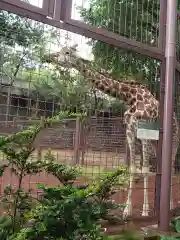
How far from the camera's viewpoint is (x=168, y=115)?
3.74 m

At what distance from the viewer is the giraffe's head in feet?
10.8

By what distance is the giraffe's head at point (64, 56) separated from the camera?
329cm

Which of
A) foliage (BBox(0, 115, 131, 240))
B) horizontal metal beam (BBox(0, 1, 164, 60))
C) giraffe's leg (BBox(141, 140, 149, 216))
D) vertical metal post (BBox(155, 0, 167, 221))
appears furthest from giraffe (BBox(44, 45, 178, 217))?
foliage (BBox(0, 115, 131, 240))

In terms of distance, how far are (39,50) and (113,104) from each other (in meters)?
1.28

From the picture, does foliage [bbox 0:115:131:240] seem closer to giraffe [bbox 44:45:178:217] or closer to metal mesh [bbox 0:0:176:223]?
metal mesh [bbox 0:0:176:223]

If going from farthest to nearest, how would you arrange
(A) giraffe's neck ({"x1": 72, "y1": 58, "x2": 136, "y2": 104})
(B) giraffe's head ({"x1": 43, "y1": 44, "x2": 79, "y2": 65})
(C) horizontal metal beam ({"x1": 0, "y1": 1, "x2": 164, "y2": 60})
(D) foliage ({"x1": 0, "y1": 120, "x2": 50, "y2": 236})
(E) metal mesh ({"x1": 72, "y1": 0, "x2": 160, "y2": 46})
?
(A) giraffe's neck ({"x1": 72, "y1": 58, "x2": 136, "y2": 104})
(E) metal mesh ({"x1": 72, "y1": 0, "x2": 160, "y2": 46})
(B) giraffe's head ({"x1": 43, "y1": 44, "x2": 79, "y2": 65})
(C) horizontal metal beam ({"x1": 0, "y1": 1, "x2": 164, "y2": 60})
(D) foliage ({"x1": 0, "y1": 120, "x2": 50, "y2": 236})

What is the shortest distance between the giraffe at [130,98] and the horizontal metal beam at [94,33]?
0.95 feet

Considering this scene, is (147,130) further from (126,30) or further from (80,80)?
(126,30)

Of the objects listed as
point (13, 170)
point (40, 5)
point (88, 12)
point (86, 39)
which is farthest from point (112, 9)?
point (13, 170)

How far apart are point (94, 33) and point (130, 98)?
1.60 metres

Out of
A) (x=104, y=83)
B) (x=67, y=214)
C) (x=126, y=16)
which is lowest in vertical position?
(x=67, y=214)

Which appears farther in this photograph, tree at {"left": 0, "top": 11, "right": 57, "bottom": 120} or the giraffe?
the giraffe

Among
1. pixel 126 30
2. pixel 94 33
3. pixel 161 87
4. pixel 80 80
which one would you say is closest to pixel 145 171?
pixel 161 87

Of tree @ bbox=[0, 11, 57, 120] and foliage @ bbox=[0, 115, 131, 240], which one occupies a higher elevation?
tree @ bbox=[0, 11, 57, 120]
